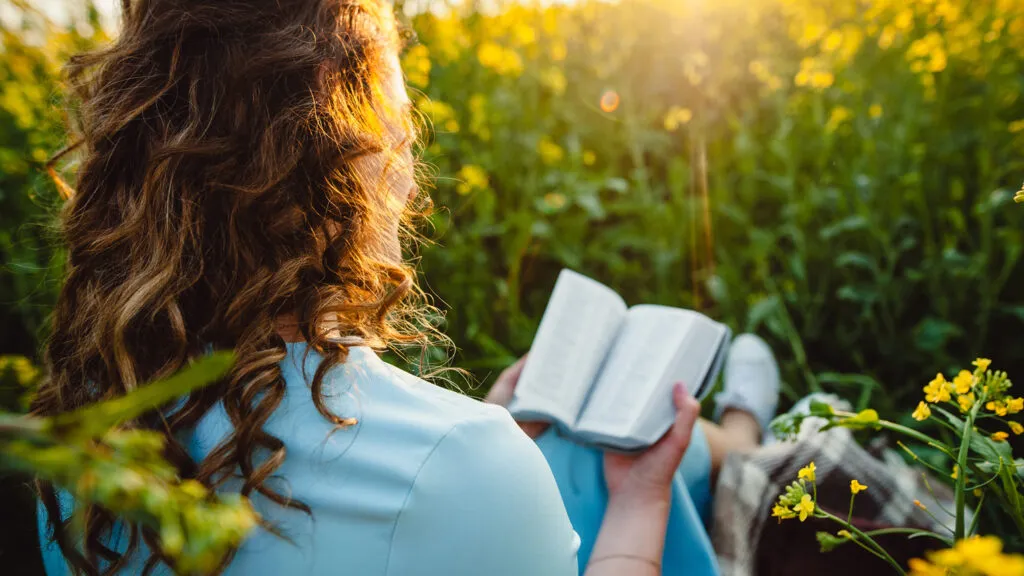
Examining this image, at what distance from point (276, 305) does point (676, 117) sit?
78.3 inches

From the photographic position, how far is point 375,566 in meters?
0.72

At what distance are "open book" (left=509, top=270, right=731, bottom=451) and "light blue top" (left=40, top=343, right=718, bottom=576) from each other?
0.46 meters

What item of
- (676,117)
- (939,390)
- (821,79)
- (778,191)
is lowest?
(939,390)

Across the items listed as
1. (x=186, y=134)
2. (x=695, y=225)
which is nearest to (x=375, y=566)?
(x=186, y=134)

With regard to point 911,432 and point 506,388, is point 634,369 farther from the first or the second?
point 911,432

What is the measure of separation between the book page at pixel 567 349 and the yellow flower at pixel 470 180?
570 mm

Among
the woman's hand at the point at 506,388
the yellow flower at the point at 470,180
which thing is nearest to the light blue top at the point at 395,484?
the woman's hand at the point at 506,388

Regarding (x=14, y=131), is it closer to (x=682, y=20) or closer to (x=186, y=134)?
(x=186, y=134)

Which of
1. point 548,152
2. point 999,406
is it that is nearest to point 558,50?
point 548,152

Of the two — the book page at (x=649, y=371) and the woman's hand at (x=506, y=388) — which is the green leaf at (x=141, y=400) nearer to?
the book page at (x=649, y=371)

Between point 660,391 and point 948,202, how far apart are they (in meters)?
1.33

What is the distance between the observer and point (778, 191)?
90.0 inches

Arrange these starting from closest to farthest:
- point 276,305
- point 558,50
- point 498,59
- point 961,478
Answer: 1. point 961,478
2. point 276,305
3. point 498,59
4. point 558,50

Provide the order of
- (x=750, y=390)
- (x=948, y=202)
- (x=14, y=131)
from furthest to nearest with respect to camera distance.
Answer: (x=14, y=131), (x=948, y=202), (x=750, y=390)
